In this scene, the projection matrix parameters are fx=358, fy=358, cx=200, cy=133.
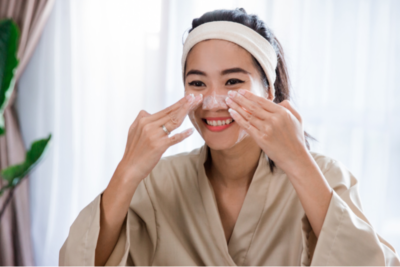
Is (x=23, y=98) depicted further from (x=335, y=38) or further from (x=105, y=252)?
(x=335, y=38)

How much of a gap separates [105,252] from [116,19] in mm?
1835

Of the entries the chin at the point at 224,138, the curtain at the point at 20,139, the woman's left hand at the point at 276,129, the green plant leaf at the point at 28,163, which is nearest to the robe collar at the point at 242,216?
the chin at the point at 224,138

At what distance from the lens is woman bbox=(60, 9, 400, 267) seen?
3.42 feet

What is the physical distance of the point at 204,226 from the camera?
131 cm

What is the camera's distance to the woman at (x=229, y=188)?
3.42 ft

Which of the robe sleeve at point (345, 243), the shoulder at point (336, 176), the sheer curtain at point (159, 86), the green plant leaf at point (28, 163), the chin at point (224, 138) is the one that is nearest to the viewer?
the green plant leaf at point (28, 163)

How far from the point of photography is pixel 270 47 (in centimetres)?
142

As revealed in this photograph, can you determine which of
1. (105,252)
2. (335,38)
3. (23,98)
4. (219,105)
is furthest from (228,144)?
(23,98)

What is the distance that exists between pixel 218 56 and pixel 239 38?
0.38 ft

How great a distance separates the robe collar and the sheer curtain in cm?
115

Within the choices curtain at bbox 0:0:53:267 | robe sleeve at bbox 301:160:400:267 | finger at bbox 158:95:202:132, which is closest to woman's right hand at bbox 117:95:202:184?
finger at bbox 158:95:202:132

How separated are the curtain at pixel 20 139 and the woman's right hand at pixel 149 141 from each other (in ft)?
5.65

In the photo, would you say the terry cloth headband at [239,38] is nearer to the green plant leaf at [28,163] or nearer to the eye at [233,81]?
the eye at [233,81]

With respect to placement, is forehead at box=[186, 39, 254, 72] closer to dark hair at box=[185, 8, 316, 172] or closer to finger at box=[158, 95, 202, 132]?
dark hair at box=[185, 8, 316, 172]
